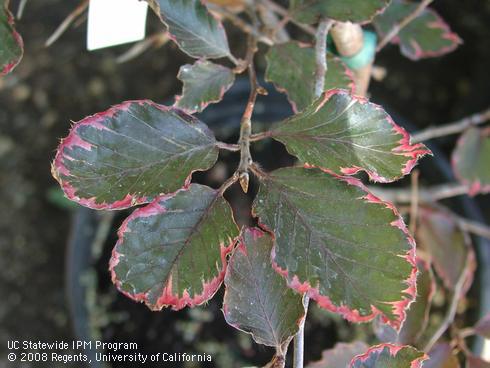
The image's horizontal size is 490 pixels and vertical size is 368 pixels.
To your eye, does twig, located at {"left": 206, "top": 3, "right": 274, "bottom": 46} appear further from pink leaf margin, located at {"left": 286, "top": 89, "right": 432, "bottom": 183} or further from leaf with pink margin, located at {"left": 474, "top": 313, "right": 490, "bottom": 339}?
leaf with pink margin, located at {"left": 474, "top": 313, "right": 490, "bottom": 339}

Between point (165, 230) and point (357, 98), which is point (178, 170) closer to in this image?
point (165, 230)

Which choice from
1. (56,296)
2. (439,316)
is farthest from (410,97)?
(56,296)

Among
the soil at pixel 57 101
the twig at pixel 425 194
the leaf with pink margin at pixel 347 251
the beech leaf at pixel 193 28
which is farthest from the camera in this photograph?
the soil at pixel 57 101

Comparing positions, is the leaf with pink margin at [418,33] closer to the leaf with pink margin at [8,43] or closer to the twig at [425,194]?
the twig at [425,194]

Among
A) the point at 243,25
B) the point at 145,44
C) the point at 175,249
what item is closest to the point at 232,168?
the point at 145,44

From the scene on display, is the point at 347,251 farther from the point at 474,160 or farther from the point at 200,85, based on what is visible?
the point at 474,160

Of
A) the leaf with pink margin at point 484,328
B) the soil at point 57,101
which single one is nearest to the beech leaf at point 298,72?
the leaf with pink margin at point 484,328
